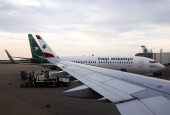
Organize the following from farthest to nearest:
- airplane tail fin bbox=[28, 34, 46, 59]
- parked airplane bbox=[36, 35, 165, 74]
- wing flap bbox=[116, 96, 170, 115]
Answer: airplane tail fin bbox=[28, 34, 46, 59]
parked airplane bbox=[36, 35, 165, 74]
wing flap bbox=[116, 96, 170, 115]

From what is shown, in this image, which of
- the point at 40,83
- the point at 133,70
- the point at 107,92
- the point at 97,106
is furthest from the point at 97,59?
the point at 107,92

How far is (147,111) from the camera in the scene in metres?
2.36

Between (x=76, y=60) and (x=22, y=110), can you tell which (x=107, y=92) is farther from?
(x=76, y=60)

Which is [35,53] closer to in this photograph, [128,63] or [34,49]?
[34,49]

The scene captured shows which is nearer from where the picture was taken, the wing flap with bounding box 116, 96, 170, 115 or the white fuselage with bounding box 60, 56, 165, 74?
the wing flap with bounding box 116, 96, 170, 115

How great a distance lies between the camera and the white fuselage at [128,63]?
22547 millimetres

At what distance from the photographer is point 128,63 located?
23094mm

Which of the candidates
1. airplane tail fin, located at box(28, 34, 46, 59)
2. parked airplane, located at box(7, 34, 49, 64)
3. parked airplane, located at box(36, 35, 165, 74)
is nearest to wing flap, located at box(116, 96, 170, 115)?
parked airplane, located at box(36, 35, 165, 74)

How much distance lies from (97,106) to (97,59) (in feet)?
48.3

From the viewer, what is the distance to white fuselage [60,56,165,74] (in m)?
22.5

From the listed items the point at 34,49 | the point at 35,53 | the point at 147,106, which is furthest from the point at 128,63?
the point at 147,106

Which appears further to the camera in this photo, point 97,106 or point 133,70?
point 133,70

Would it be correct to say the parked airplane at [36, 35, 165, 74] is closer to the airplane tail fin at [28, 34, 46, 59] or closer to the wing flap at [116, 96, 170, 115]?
the airplane tail fin at [28, 34, 46, 59]

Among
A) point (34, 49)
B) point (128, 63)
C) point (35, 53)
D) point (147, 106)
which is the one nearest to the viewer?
point (147, 106)
